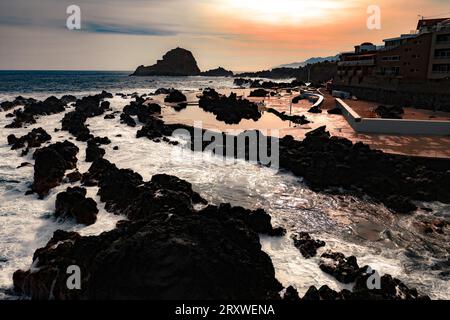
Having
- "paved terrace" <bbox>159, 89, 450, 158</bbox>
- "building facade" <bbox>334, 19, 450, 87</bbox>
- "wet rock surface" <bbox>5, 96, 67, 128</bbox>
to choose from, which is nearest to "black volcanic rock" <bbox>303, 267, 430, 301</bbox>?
"paved terrace" <bbox>159, 89, 450, 158</bbox>

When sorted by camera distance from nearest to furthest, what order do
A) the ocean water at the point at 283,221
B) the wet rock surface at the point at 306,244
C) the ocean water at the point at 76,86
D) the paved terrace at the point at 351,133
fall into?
1. the ocean water at the point at 283,221
2. the wet rock surface at the point at 306,244
3. the paved terrace at the point at 351,133
4. the ocean water at the point at 76,86

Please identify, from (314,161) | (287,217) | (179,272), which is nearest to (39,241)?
(179,272)

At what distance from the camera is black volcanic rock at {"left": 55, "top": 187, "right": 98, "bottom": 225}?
14.2 metres

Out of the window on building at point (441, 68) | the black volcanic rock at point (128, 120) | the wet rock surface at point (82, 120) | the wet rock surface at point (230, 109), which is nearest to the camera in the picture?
the wet rock surface at point (82, 120)

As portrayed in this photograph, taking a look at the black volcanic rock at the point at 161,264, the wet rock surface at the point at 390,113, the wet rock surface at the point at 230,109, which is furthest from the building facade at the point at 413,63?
the black volcanic rock at the point at 161,264

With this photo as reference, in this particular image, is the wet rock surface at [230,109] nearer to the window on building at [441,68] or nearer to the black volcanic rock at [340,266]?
the window on building at [441,68]

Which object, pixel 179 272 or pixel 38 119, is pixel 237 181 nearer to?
pixel 179 272

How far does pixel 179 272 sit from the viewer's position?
27.3 feet

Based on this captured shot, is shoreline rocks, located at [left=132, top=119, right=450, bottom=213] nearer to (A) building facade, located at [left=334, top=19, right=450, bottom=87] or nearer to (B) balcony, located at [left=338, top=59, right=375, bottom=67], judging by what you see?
(A) building facade, located at [left=334, top=19, right=450, bottom=87]

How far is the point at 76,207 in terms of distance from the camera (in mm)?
14422

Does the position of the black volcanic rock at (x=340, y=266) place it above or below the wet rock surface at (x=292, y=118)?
below

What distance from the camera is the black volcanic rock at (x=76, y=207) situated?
14.2m

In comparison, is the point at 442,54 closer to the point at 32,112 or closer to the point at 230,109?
the point at 230,109

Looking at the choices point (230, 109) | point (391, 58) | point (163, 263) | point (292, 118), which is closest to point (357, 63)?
point (391, 58)
